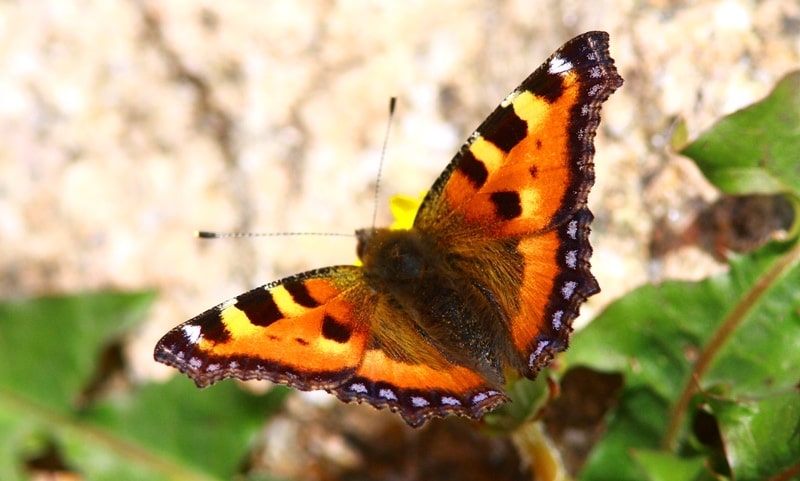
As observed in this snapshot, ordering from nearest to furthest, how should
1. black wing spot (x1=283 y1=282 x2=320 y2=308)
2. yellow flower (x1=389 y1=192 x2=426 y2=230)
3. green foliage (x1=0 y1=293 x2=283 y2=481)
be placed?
black wing spot (x1=283 y1=282 x2=320 y2=308)
yellow flower (x1=389 y1=192 x2=426 y2=230)
green foliage (x1=0 y1=293 x2=283 y2=481)

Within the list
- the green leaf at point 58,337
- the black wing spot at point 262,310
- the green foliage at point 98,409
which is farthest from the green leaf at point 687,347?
the green leaf at point 58,337

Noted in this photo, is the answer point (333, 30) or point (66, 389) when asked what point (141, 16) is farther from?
point (66, 389)

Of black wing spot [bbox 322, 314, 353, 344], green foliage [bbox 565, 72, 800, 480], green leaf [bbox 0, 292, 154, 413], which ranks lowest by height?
green foliage [bbox 565, 72, 800, 480]

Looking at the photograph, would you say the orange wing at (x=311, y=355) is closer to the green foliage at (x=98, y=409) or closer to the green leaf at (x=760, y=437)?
the green leaf at (x=760, y=437)

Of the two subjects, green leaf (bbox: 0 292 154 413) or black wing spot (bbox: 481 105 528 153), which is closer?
black wing spot (bbox: 481 105 528 153)

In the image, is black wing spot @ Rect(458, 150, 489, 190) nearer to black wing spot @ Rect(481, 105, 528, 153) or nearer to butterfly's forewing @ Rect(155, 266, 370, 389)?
black wing spot @ Rect(481, 105, 528, 153)

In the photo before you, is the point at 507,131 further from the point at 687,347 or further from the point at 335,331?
the point at 687,347

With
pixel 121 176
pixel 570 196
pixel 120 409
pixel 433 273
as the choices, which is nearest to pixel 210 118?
pixel 121 176

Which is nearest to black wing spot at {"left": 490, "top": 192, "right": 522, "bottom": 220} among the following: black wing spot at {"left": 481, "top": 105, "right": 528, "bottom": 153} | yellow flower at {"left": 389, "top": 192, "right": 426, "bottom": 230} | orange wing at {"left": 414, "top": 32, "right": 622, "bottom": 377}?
orange wing at {"left": 414, "top": 32, "right": 622, "bottom": 377}
